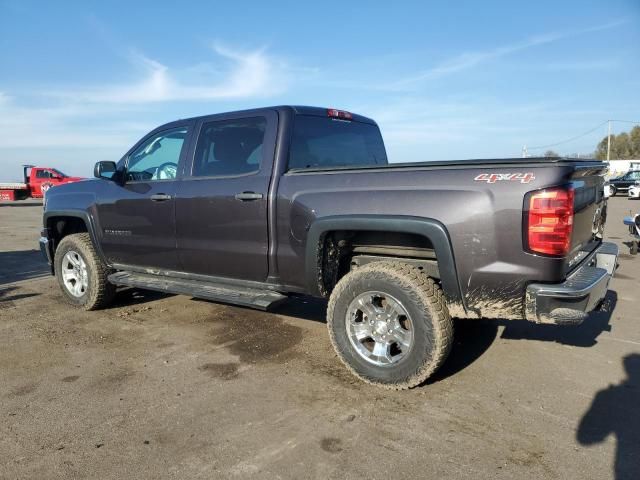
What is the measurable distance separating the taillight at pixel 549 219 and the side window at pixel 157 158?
10.8 ft

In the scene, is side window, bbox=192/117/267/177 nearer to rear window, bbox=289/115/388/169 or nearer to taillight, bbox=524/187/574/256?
rear window, bbox=289/115/388/169

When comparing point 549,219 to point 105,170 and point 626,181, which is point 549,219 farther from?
point 626,181

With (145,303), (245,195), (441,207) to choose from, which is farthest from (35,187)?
(441,207)

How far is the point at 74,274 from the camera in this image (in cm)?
568

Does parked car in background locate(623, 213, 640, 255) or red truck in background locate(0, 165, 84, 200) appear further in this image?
red truck in background locate(0, 165, 84, 200)

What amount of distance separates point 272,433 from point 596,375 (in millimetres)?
2473

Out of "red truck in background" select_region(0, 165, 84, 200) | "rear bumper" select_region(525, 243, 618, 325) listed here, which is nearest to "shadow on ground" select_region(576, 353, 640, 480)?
"rear bumper" select_region(525, 243, 618, 325)

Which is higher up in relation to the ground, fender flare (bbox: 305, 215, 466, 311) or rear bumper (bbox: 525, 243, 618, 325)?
fender flare (bbox: 305, 215, 466, 311)

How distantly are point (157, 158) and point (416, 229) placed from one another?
10.2 ft

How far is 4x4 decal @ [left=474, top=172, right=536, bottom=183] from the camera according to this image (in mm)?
2838

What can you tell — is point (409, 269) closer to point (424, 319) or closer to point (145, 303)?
point (424, 319)

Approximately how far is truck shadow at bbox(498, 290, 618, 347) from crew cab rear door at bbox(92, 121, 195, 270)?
3341mm

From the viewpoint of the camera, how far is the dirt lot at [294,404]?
2551 millimetres

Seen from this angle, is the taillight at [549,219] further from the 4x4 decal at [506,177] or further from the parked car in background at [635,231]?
the parked car in background at [635,231]
